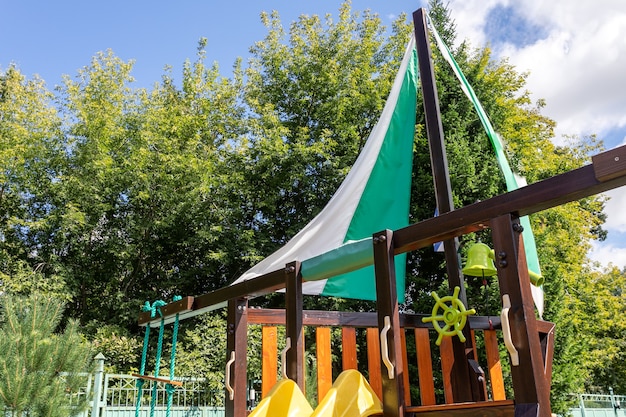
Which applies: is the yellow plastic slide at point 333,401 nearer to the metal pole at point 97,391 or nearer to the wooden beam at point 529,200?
the wooden beam at point 529,200

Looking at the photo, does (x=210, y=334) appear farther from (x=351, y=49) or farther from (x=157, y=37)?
(x=351, y=49)

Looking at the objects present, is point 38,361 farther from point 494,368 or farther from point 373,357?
point 494,368

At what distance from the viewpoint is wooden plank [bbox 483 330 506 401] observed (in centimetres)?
347

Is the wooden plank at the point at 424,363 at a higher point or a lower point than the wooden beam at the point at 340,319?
lower

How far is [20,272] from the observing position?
1036 centimetres

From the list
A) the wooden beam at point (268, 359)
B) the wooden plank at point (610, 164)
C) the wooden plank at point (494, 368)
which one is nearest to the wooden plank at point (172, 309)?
the wooden beam at point (268, 359)

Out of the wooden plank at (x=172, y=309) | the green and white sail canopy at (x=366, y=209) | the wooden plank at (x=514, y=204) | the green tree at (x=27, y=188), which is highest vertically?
the green tree at (x=27, y=188)

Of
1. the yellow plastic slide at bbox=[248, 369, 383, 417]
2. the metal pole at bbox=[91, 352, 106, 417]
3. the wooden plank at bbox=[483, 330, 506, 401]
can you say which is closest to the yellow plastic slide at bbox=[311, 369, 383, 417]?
the yellow plastic slide at bbox=[248, 369, 383, 417]

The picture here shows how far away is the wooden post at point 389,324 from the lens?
6.05 feet

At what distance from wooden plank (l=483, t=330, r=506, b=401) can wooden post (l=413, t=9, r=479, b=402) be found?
370 mm

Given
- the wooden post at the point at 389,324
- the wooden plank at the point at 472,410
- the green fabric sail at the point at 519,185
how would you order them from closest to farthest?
the wooden plank at the point at 472,410 < the wooden post at the point at 389,324 < the green fabric sail at the point at 519,185

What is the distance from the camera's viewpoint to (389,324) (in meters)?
1.90

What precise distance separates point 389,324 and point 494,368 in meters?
1.97

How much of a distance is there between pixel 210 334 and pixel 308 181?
3.88 meters
